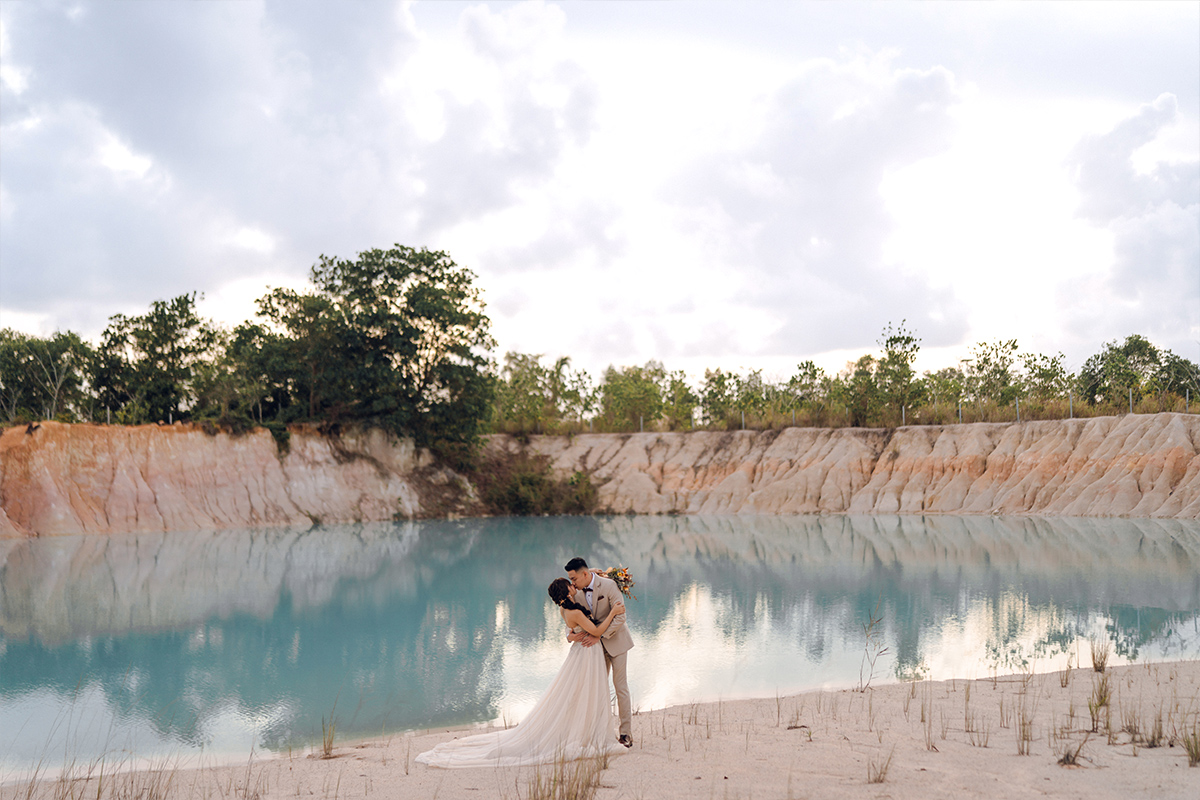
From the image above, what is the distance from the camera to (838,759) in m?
6.63

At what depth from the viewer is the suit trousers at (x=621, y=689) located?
741cm

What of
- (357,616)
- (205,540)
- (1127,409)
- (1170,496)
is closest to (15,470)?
(205,540)

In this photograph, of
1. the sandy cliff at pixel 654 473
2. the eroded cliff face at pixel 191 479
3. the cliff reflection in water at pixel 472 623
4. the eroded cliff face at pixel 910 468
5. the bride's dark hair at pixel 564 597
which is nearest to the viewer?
the bride's dark hair at pixel 564 597

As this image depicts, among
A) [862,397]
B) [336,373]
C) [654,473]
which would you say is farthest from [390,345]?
[862,397]

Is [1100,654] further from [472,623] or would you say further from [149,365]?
[149,365]

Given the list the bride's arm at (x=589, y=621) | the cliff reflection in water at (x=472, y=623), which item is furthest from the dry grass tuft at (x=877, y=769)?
the cliff reflection in water at (x=472, y=623)

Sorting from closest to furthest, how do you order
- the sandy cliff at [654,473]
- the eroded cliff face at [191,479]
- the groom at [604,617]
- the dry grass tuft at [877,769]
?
the dry grass tuft at [877,769] < the groom at [604,617] < the eroded cliff face at [191,479] < the sandy cliff at [654,473]

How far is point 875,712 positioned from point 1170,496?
32.8m

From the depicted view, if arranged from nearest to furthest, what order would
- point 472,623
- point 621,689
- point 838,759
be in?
point 838,759
point 621,689
point 472,623

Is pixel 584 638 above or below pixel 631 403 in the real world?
below

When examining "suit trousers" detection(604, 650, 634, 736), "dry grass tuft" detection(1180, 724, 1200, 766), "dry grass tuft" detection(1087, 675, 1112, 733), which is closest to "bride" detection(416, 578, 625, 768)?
"suit trousers" detection(604, 650, 634, 736)

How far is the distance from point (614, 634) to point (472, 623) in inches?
327

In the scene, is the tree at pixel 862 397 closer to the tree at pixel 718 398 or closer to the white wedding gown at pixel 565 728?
the tree at pixel 718 398

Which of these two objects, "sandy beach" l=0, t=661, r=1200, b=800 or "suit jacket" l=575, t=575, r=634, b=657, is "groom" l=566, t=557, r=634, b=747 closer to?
"suit jacket" l=575, t=575, r=634, b=657
